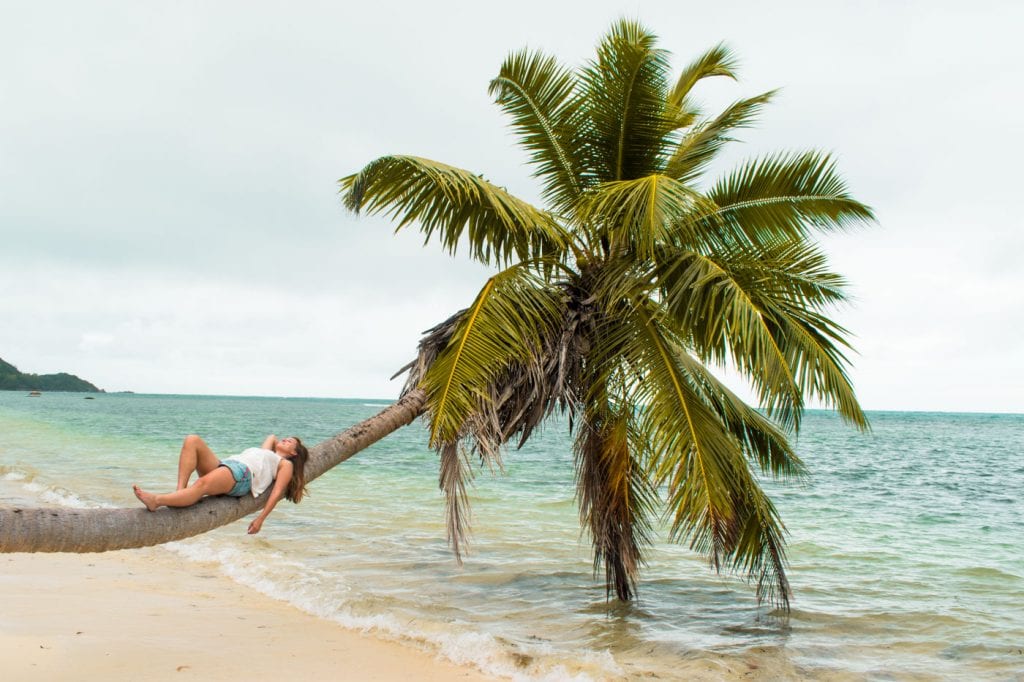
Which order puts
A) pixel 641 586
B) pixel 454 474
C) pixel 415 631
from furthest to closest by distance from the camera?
pixel 641 586 → pixel 415 631 → pixel 454 474

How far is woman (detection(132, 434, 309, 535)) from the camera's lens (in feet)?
15.8

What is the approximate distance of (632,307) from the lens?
7082 millimetres

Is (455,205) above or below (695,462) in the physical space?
above

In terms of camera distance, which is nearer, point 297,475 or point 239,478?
point 239,478

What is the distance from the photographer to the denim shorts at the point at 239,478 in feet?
16.6

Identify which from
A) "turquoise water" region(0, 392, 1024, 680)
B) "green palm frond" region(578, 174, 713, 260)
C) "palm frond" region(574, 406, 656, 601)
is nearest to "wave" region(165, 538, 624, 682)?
"turquoise water" region(0, 392, 1024, 680)

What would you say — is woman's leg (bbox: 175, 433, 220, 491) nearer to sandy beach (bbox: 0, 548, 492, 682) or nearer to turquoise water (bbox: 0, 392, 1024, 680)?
sandy beach (bbox: 0, 548, 492, 682)

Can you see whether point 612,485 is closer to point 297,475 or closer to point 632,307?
point 632,307

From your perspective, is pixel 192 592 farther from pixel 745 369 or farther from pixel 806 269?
pixel 806 269

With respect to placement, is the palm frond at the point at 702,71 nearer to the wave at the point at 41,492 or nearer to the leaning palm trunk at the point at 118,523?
the leaning palm trunk at the point at 118,523

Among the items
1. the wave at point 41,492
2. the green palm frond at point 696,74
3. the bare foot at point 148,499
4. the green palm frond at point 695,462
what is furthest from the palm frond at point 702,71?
the wave at point 41,492

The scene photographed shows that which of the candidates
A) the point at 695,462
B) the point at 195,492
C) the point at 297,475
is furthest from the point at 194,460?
the point at 695,462

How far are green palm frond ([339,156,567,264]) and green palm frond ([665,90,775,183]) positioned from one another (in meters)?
1.68

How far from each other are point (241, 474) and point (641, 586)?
20.6 ft
